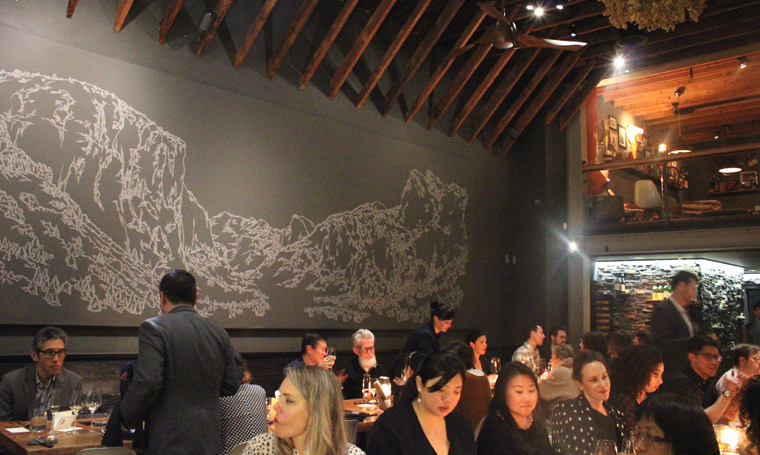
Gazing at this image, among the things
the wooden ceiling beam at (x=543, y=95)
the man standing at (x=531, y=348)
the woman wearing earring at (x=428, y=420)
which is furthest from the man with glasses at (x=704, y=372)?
the wooden ceiling beam at (x=543, y=95)

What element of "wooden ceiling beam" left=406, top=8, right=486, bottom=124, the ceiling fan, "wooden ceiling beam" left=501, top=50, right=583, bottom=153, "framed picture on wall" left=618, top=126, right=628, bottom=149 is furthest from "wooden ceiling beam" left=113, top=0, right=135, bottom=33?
"framed picture on wall" left=618, top=126, right=628, bottom=149

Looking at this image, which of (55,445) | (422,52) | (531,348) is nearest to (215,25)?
(422,52)

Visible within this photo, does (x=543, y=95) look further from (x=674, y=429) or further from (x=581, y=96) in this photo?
(x=674, y=429)

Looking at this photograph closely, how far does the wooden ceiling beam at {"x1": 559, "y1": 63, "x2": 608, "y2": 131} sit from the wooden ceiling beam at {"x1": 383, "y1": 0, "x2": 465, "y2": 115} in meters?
3.34

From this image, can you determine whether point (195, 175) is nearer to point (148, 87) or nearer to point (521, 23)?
point (148, 87)

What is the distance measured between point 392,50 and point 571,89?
373 centimetres

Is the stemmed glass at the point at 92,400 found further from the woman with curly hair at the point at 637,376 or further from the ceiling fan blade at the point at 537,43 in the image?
the ceiling fan blade at the point at 537,43

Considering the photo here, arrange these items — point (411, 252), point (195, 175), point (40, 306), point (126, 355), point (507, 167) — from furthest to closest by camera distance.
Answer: point (507, 167) → point (411, 252) → point (195, 175) → point (126, 355) → point (40, 306)

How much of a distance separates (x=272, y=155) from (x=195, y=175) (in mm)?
1001

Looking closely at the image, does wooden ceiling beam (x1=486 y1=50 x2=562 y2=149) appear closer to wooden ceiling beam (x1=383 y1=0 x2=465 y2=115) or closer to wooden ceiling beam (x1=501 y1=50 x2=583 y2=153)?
wooden ceiling beam (x1=501 y1=50 x2=583 y2=153)

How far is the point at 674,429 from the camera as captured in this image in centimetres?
230

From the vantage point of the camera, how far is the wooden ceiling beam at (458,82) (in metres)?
8.67

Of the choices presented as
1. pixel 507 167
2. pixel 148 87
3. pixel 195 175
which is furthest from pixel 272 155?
pixel 507 167

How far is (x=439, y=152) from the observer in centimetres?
955
